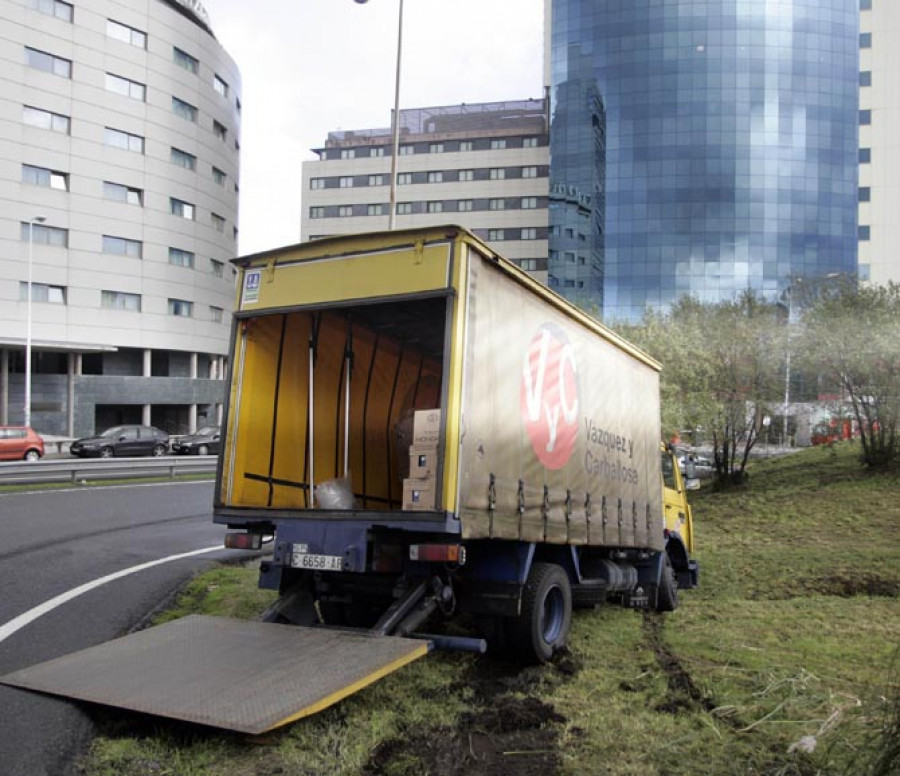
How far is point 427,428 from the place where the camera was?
563 cm

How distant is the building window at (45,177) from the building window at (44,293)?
5.76 metres

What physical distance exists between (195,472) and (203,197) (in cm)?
3474

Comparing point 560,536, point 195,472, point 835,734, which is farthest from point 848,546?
point 195,472

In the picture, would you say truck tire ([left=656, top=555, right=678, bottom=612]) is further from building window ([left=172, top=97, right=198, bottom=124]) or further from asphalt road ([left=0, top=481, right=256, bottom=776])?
building window ([left=172, top=97, right=198, bottom=124])

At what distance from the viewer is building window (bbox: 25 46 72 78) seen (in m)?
43.8

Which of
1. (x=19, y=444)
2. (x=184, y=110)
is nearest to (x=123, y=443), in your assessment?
(x=19, y=444)

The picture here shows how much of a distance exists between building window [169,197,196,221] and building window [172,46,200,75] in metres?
9.16

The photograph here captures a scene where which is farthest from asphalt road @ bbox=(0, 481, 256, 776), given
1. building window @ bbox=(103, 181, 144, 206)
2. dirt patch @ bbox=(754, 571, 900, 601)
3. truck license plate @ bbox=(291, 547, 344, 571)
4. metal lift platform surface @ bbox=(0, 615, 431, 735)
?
building window @ bbox=(103, 181, 144, 206)

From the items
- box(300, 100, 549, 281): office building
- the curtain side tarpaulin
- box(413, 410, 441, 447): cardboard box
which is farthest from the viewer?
box(300, 100, 549, 281): office building

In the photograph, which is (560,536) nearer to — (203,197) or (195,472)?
(195,472)

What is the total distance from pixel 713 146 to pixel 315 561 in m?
75.1

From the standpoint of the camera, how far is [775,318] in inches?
957

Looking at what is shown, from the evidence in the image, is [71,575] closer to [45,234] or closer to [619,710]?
[619,710]

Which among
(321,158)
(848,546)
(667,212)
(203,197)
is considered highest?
(321,158)
